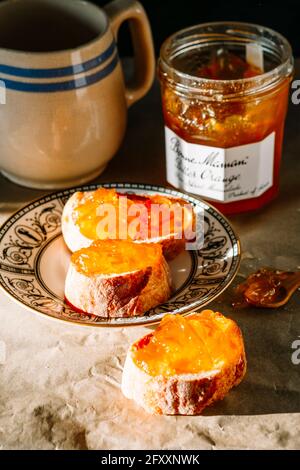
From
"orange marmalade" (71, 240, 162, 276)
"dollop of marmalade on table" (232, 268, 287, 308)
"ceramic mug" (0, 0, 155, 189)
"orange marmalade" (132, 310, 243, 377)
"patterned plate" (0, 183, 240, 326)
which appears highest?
"ceramic mug" (0, 0, 155, 189)

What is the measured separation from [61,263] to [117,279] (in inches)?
7.1

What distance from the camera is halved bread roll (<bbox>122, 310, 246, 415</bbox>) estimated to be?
1021 millimetres

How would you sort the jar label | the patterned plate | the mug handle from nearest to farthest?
the patterned plate
the jar label
the mug handle

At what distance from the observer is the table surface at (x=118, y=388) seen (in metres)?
1.01

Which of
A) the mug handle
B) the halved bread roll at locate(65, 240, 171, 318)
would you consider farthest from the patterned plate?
the mug handle

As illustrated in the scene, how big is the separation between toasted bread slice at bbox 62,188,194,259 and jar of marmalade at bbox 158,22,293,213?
0.12 metres

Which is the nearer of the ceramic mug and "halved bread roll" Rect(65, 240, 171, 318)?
"halved bread roll" Rect(65, 240, 171, 318)

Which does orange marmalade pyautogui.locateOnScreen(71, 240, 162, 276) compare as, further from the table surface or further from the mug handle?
the mug handle

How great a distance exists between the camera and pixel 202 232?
1294mm

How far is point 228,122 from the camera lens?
1.31 meters

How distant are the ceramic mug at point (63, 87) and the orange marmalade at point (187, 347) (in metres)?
0.46

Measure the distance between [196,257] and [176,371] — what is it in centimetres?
29

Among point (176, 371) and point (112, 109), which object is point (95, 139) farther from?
point (176, 371)

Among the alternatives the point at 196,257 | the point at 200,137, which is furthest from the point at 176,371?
the point at 200,137
